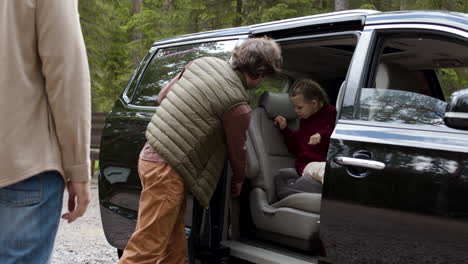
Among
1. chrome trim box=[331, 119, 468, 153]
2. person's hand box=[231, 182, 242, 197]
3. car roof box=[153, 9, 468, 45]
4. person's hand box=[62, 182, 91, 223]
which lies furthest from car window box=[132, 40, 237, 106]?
person's hand box=[62, 182, 91, 223]

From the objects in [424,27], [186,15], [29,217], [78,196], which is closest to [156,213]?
[78,196]

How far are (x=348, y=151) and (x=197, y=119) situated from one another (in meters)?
0.97

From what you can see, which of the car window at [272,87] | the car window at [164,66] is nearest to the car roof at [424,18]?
the car window at [164,66]

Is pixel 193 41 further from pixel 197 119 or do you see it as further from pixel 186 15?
pixel 186 15

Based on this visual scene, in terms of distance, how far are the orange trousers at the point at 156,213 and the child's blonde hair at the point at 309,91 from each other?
154 cm

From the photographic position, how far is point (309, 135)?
4590 mm

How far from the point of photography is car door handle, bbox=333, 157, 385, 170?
8.98 feet

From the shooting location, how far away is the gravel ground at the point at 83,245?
533cm

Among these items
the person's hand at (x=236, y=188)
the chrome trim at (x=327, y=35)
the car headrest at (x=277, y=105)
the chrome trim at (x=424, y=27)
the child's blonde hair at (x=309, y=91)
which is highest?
the chrome trim at (x=424, y=27)

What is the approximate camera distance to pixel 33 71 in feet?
5.53

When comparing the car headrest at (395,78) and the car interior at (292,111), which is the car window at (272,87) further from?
the car headrest at (395,78)

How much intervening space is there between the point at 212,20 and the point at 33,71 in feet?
30.8

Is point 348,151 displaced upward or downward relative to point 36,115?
downward

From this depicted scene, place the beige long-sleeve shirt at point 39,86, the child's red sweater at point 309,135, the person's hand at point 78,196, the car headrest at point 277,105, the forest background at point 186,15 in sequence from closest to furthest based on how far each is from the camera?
the beige long-sleeve shirt at point 39,86 → the person's hand at point 78,196 → the child's red sweater at point 309,135 → the car headrest at point 277,105 → the forest background at point 186,15
